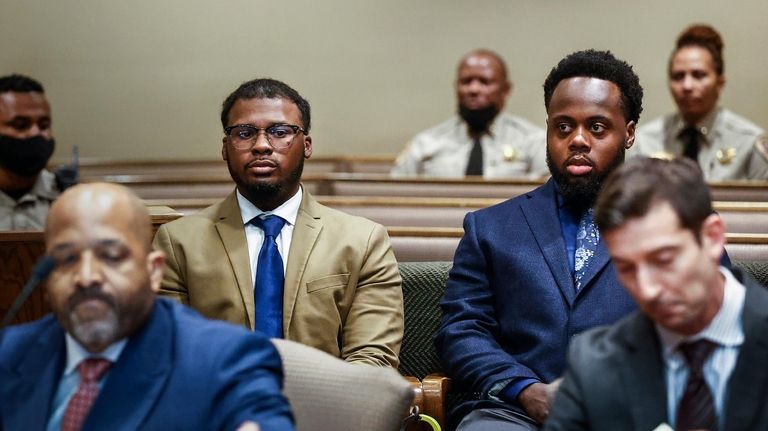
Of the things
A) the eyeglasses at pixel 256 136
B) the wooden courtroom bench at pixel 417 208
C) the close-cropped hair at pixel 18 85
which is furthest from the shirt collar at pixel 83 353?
the close-cropped hair at pixel 18 85

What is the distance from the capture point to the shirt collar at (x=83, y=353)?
5.39ft

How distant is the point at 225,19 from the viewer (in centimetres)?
627

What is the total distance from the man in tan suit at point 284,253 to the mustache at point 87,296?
902 millimetres

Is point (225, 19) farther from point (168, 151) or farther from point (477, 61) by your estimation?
point (477, 61)

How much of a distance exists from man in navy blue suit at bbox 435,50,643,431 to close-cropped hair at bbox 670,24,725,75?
7.62 feet

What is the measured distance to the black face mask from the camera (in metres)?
3.78

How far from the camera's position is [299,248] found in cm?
256

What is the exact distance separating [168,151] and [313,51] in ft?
3.29

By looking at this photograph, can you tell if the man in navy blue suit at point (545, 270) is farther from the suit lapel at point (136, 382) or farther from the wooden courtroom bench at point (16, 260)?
the wooden courtroom bench at point (16, 260)

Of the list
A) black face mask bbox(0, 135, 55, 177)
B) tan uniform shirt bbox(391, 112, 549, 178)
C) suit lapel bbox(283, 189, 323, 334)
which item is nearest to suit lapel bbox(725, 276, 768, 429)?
suit lapel bbox(283, 189, 323, 334)

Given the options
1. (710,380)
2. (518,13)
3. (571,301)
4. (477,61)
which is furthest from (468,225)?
(518,13)

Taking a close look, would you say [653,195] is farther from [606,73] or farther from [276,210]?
[276,210]

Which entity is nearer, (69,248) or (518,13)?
(69,248)

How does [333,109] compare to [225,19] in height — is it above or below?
below
